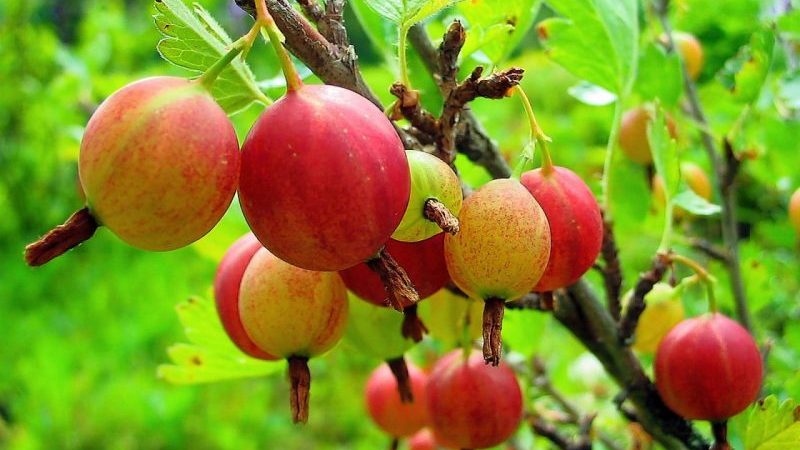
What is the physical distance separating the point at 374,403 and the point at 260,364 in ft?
0.55

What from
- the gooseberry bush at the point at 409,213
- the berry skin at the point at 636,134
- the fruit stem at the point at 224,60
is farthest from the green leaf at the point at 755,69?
the fruit stem at the point at 224,60

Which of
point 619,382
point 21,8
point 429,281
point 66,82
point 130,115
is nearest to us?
point 130,115

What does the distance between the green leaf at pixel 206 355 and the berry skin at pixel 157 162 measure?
14.2 inches

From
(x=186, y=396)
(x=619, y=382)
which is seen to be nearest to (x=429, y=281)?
(x=619, y=382)

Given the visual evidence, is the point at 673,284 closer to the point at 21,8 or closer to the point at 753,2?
the point at 753,2

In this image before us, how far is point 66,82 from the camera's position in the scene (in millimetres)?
1874

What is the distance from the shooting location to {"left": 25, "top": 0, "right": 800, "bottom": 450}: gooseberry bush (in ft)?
1.22

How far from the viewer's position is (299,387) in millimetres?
507

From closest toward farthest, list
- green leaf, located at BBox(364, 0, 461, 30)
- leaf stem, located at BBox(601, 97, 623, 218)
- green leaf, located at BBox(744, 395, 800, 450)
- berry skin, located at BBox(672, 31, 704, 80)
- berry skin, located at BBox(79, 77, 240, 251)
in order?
berry skin, located at BBox(79, 77, 240, 251), green leaf, located at BBox(364, 0, 461, 30), green leaf, located at BBox(744, 395, 800, 450), leaf stem, located at BBox(601, 97, 623, 218), berry skin, located at BBox(672, 31, 704, 80)

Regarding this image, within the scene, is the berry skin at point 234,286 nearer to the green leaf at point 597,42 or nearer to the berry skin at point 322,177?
the berry skin at point 322,177

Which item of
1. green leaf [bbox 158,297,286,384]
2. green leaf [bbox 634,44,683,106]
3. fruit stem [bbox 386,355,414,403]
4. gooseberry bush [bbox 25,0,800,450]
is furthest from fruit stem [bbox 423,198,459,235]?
green leaf [bbox 634,44,683,106]

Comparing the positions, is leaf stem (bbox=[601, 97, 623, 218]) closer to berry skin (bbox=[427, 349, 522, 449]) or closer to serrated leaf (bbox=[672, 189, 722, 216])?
serrated leaf (bbox=[672, 189, 722, 216])

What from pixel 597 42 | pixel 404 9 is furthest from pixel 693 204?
pixel 404 9

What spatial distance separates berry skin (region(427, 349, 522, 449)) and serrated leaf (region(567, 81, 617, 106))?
0.95 feet
